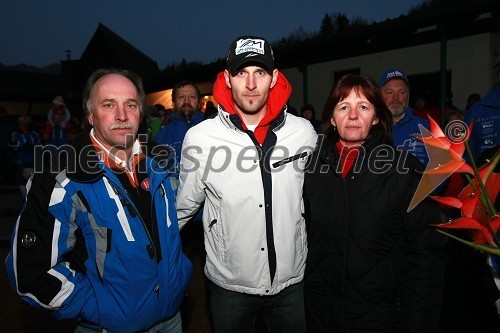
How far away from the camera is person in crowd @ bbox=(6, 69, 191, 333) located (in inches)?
68.3

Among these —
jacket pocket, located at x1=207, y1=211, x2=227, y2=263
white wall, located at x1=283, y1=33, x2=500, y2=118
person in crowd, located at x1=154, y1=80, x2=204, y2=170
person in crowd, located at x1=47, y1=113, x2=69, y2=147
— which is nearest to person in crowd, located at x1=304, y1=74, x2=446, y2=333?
jacket pocket, located at x1=207, y1=211, x2=227, y2=263

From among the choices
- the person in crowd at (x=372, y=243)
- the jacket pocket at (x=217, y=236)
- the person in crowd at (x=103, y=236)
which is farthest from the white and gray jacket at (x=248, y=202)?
the person in crowd at (x=103, y=236)

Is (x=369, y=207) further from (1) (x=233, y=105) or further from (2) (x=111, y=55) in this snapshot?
(2) (x=111, y=55)

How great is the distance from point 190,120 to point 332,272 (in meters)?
3.10

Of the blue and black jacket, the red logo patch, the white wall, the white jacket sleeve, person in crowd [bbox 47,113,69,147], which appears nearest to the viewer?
the blue and black jacket

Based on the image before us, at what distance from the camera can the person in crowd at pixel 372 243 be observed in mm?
1948

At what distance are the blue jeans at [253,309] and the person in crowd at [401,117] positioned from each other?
2.09m

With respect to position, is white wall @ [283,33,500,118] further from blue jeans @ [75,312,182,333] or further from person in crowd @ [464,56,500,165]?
blue jeans @ [75,312,182,333]

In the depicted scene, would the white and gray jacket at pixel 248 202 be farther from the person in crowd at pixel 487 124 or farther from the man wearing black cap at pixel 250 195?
the person in crowd at pixel 487 124

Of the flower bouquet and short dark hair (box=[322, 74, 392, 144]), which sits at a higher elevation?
short dark hair (box=[322, 74, 392, 144])

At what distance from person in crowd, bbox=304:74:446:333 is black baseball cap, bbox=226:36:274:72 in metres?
0.65

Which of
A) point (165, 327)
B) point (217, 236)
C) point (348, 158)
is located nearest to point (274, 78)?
point (348, 158)

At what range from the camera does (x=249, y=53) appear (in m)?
2.37

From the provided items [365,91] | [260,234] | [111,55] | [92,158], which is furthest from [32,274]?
[111,55]
